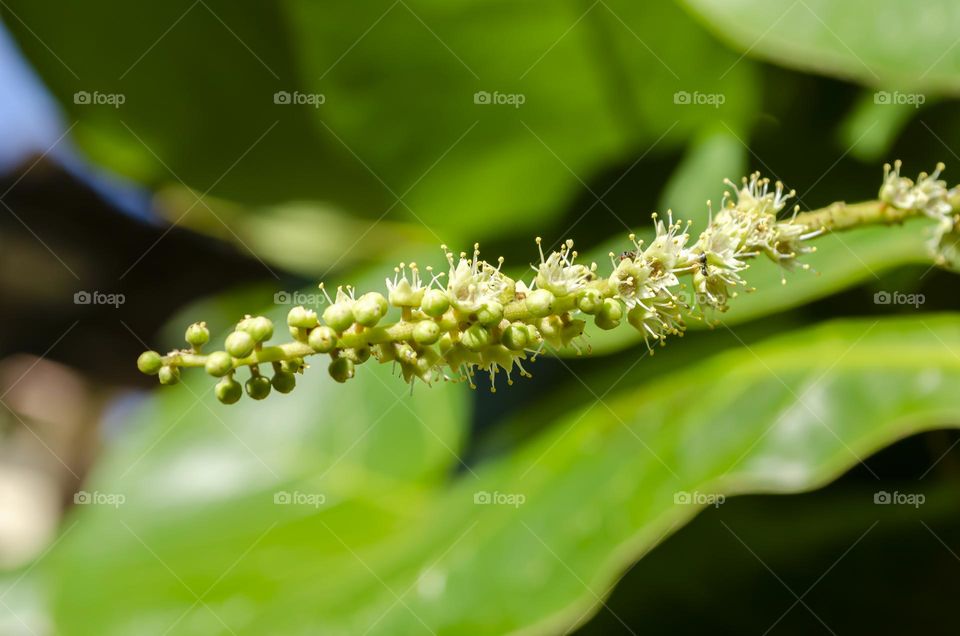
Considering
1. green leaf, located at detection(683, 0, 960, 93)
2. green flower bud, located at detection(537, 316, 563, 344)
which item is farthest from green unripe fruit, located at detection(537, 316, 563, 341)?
green leaf, located at detection(683, 0, 960, 93)

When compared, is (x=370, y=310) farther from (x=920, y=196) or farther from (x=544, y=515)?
(x=920, y=196)

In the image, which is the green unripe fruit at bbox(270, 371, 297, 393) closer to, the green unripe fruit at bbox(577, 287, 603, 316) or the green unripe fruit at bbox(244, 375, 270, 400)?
the green unripe fruit at bbox(244, 375, 270, 400)

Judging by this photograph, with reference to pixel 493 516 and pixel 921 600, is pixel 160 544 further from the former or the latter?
pixel 921 600

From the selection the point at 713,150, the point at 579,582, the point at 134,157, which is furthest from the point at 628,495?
the point at 134,157

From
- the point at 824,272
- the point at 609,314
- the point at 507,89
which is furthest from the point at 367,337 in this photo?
the point at 507,89

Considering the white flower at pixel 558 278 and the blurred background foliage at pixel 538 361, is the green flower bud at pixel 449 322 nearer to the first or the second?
the white flower at pixel 558 278

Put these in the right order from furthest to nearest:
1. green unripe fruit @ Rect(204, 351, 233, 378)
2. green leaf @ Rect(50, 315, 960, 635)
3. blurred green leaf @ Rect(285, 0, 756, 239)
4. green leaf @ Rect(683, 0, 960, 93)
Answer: blurred green leaf @ Rect(285, 0, 756, 239)
green leaf @ Rect(683, 0, 960, 93)
green leaf @ Rect(50, 315, 960, 635)
green unripe fruit @ Rect(204, 351, 233, 378)
